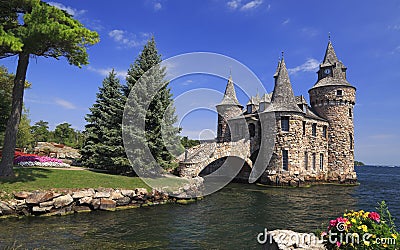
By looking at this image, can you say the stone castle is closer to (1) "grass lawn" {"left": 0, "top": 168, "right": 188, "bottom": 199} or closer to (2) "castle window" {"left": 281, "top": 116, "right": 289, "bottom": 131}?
(2) "castle window" {"left": 281, "top": 116, "right": 289, "bottom": 131}

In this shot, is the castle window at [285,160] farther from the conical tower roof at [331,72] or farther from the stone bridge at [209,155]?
the conical tower roof at [331,72]

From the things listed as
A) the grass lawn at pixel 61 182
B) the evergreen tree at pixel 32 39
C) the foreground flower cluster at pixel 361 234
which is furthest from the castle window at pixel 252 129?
the foreground flower cluster at pixel 361 234

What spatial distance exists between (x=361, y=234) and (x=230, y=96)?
3478 cm

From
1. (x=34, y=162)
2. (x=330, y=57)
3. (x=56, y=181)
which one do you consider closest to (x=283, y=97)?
(x=330, y=57)

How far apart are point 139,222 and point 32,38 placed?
10.3 metres

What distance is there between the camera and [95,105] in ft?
88.7

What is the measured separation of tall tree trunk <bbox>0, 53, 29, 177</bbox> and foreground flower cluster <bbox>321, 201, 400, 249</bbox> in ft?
49.4

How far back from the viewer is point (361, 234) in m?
4.63

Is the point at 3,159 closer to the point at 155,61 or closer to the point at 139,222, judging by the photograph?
A: the point at 139,222

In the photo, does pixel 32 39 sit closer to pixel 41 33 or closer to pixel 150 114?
pixel 41 33

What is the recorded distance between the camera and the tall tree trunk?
1327cm

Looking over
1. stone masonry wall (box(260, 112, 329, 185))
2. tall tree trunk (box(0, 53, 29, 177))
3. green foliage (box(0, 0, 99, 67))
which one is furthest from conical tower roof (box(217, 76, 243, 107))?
tall tree trunk (box(0, 53, 29, 177))

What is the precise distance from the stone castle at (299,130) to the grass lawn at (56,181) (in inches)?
444

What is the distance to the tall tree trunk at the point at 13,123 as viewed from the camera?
13.3 m
